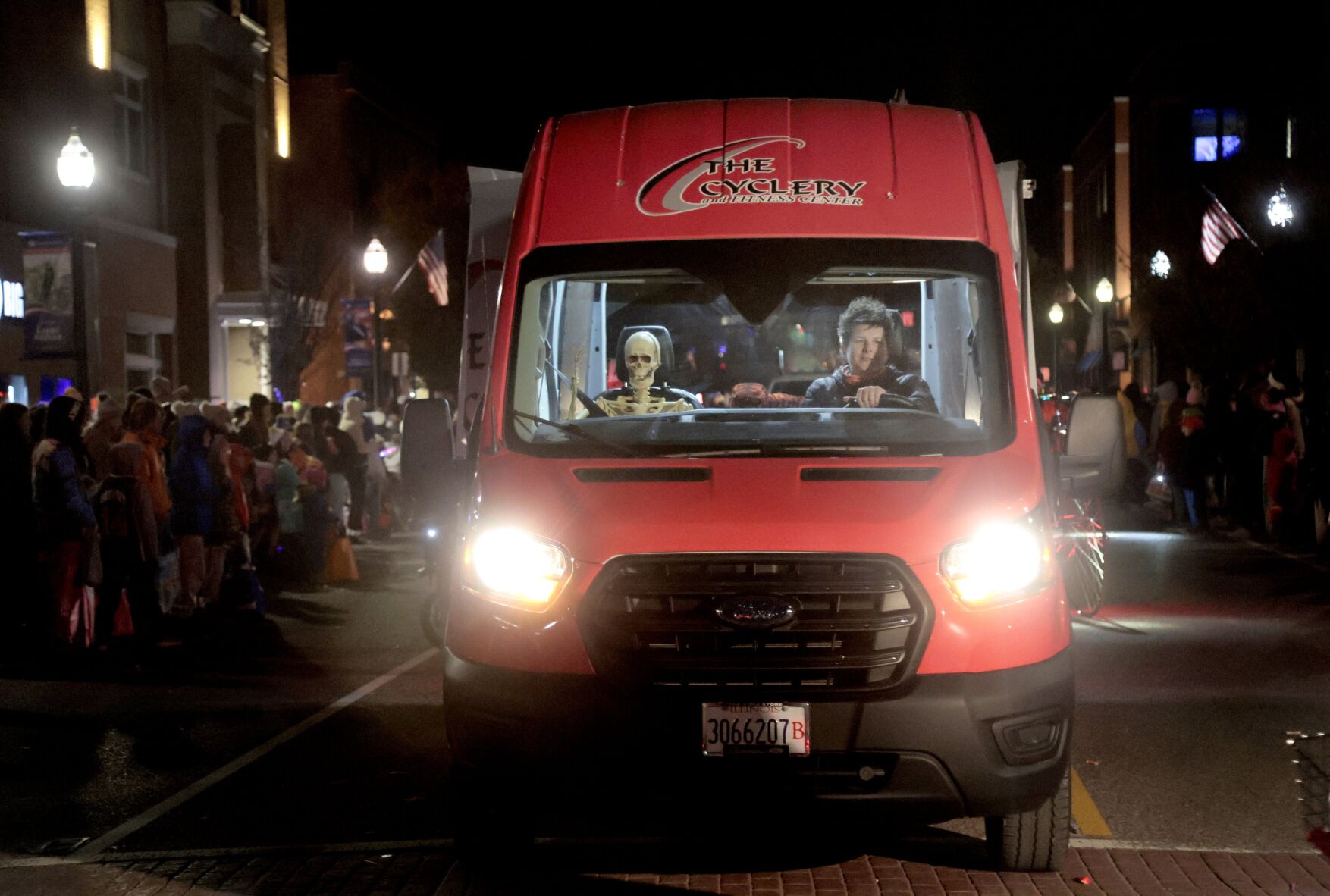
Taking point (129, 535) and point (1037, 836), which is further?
point (129, 535)

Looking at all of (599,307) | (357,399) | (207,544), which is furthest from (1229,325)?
(599,307)

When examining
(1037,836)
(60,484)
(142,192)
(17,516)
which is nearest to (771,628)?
(1037,836)

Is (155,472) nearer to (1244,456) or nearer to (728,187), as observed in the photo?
(728,187)

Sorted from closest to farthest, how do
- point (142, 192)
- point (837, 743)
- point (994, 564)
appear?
1. point (837, 743)
2. point (994, 564)
3. point (142, 192)

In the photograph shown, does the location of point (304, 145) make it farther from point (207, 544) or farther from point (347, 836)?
point (347, 836)

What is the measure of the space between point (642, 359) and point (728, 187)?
124 cm

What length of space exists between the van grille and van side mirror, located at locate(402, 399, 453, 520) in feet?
4.39

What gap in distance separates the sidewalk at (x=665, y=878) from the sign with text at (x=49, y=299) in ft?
49.3

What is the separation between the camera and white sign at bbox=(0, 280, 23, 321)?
27156mm

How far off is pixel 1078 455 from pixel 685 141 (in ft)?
6.34

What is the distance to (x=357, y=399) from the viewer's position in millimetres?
23812

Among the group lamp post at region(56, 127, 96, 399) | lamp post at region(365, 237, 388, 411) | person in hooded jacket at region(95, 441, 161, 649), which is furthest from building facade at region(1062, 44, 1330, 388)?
person in hooded jacket at region(95, 441, 161, 649)

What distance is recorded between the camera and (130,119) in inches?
1416

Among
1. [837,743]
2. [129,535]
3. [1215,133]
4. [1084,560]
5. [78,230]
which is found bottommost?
[1084,560]
